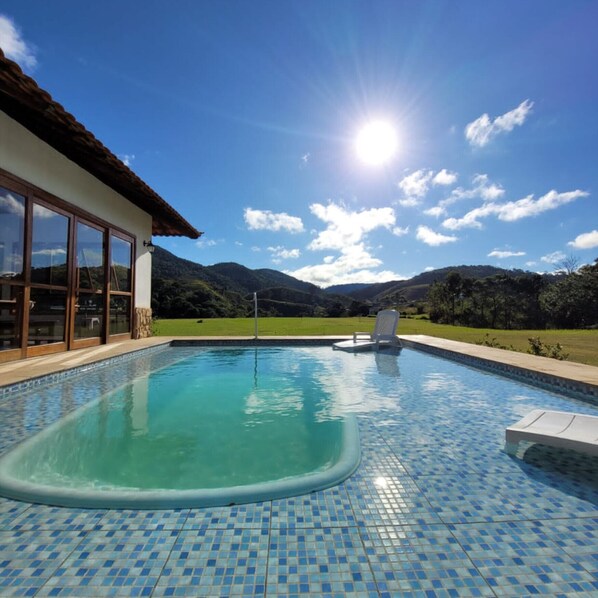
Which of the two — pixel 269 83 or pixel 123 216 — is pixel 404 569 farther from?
pixel 269 83

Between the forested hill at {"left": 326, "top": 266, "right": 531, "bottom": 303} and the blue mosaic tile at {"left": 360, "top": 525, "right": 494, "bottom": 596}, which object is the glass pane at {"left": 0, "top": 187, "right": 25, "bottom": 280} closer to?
the blue mosaic tile at {"left": 360, "top": 525, "right": 494, "bottom": 596}

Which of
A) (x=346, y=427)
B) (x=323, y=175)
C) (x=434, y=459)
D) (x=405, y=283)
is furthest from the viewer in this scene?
(x=405, y=283)

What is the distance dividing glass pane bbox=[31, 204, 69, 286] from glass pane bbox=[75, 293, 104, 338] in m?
0.88

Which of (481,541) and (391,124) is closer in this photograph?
(481,541)

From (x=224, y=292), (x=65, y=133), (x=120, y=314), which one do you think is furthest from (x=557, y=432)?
(x=224, y=292)

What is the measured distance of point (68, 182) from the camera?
7.54 m

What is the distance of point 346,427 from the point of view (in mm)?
3773

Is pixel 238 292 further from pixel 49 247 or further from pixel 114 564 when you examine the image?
pixel 114 564

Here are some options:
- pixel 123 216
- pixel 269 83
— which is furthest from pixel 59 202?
pixel 269 83

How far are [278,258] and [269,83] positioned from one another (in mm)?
34318

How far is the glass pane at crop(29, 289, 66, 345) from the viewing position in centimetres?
661

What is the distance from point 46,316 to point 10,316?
35.1 inches

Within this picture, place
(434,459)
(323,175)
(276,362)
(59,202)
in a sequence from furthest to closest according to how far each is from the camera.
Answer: (323,175), (276,362), (59,202), (434,459)

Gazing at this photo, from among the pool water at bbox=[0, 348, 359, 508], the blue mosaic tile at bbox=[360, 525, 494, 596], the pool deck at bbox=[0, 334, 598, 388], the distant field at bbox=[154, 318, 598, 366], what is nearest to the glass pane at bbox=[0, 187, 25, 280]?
the pool deck at bbox=[0, 334, 598, 388]
